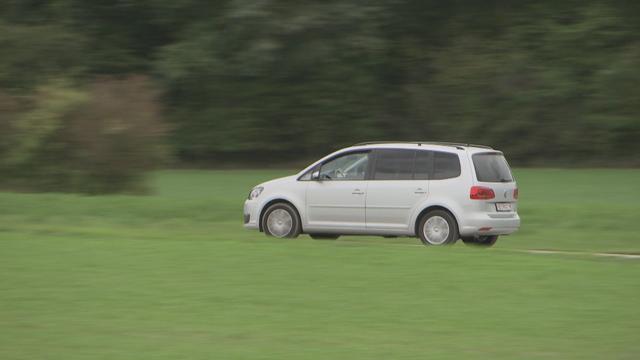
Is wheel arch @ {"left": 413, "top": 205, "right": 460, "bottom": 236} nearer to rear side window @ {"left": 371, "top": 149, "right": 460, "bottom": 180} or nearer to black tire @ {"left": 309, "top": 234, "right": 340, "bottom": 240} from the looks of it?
rear side window @ {"left": 371, "top": 149, "right": 460, "bottom": 180}

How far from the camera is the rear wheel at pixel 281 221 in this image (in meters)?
17.6

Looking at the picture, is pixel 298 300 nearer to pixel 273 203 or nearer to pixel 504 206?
pixel 504 206

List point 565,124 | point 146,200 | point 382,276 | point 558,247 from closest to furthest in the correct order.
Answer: point 382,276, point 558,247, point 146,200, point 565,124

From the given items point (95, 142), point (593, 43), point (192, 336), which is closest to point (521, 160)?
point (593, 43)

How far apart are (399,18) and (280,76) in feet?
16.7

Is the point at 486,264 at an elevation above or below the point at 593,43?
below

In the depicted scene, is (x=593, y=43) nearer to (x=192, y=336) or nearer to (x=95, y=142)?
(x=95, y=142)

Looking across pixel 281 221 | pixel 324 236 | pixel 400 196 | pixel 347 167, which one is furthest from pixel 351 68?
pixel 400 196

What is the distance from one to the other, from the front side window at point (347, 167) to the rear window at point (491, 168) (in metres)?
1.79

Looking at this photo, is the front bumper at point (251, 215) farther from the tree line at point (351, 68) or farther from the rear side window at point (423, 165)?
the tree line at point (351, 68)

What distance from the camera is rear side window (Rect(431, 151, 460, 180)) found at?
1633 cm

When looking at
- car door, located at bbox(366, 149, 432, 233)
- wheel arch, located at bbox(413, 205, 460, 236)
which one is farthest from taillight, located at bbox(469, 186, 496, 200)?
car door, located at bbox(366, 149, 432, 233)

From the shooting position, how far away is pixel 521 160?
3841 centimetres

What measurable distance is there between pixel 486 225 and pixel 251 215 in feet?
13.4
